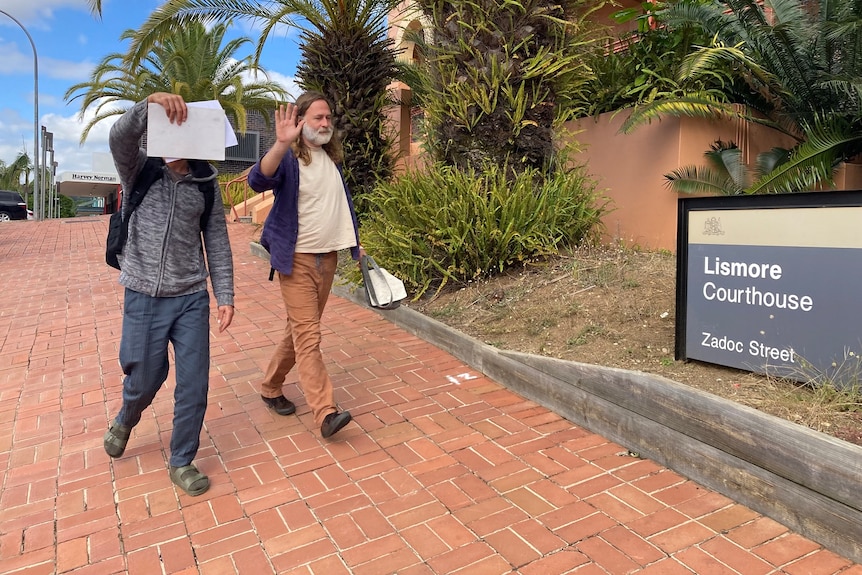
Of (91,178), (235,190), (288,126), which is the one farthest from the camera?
(91,178)

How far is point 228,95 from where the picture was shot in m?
20.0

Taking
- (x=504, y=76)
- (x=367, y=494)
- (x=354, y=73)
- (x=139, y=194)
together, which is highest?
(x=354, y=73)

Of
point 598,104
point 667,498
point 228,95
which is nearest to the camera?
point 667,498

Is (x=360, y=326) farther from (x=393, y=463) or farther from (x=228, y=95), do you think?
(x=228, y=95)

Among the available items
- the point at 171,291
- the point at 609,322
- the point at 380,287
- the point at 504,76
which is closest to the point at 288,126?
the point at 171,291

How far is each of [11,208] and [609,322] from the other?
3088cm

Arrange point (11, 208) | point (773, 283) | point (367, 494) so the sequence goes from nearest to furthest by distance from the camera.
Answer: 1. point (367, 494)
2. point (773, 283)
3. point (11, 208)

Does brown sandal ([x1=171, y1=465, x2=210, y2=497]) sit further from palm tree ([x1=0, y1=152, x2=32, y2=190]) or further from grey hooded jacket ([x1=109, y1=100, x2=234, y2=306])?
palm tree ([x1=0, y1=152, x2=32, y2=190])

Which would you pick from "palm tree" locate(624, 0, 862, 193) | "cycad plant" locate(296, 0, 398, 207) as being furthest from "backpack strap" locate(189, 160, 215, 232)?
"cycad plant" locate(296, 0, 398, 207)

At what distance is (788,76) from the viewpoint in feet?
20.0

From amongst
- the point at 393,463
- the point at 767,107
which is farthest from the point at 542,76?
the point at 393,463

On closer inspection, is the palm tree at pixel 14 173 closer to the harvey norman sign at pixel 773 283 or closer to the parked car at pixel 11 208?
the parked car at pixel 11 208

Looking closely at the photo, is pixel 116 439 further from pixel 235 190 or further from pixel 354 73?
pixel 235 190

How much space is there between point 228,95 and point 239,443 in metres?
18.5
